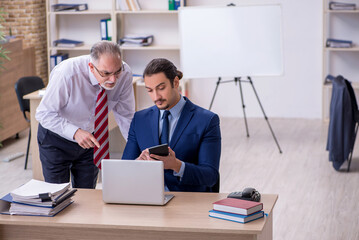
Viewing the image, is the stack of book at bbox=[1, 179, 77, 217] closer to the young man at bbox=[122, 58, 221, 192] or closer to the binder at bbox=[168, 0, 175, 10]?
the young man at bbox=[122, 58, 221, 192]

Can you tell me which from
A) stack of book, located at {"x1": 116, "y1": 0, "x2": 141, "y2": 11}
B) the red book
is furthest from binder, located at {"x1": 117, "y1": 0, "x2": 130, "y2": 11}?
the red book

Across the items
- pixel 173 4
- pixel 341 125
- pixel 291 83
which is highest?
pixel 173 4

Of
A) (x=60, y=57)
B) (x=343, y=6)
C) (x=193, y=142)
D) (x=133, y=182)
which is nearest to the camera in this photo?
(x=133, y=182)

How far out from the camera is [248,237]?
8.14 feet

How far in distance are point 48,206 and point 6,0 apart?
565 cm

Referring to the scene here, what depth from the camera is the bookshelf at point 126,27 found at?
25.4 feet

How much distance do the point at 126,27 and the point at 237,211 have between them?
19.0 feet

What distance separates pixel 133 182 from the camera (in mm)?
2627

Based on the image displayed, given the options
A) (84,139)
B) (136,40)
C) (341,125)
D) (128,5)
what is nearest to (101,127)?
(84,139)

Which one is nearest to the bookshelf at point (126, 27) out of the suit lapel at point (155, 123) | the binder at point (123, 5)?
the binder at point (123, 5)

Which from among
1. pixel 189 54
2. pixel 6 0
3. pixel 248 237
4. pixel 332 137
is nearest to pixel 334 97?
pixel 332 137

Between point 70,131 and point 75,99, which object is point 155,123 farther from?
point 75,99

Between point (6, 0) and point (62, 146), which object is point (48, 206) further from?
point (6, 0)

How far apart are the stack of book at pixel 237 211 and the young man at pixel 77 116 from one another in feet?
3.18
